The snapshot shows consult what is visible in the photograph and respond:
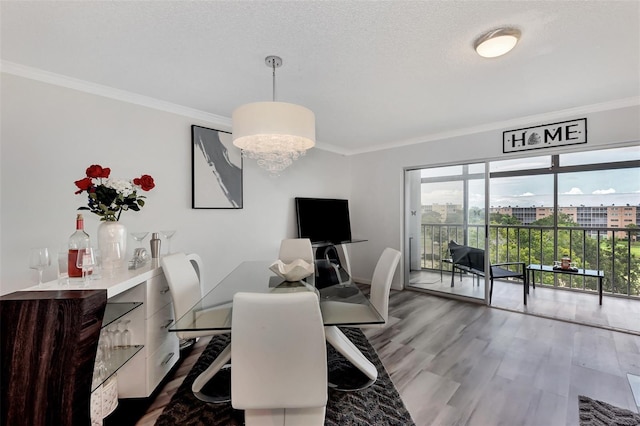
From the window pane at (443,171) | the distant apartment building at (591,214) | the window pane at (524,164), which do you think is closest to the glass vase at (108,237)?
the window pane at (443,171)

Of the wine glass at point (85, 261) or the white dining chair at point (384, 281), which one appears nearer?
the wine glass at point (85, 261)

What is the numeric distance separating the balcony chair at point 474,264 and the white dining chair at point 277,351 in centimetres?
346

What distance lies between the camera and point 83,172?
7.84 feet

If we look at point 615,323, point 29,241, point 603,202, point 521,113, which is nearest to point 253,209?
point 29,241

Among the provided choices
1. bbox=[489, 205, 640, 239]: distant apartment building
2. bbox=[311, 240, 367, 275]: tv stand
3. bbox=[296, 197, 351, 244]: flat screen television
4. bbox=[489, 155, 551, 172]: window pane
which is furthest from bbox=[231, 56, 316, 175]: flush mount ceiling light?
bbox=[489, 155, 551, 172]: window pane

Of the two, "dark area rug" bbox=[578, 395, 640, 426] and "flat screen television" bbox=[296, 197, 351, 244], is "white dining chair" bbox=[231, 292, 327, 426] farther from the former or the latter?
"flat screen television" bbox=[296, 197, 351, 244]

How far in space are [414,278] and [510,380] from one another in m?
2.46

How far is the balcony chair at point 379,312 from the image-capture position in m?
2.00

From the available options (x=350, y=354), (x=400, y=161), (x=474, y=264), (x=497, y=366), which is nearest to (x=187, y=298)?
(x=350, y=354)

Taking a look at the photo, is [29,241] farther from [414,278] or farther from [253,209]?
[414,278]

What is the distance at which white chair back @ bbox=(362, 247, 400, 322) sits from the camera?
2.16m

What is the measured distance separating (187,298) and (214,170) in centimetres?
166

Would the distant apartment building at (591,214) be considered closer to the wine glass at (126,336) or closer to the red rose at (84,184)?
the wine glass at (126,336)

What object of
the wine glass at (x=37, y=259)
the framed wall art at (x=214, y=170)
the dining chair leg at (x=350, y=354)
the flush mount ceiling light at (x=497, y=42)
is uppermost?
the flush mount ceiling light at (x=497, y=42)
